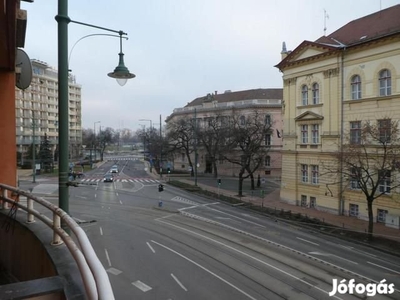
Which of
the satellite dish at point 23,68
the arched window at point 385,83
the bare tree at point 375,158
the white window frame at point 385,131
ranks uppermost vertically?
the arched window at point 385,83

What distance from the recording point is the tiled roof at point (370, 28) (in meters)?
26.0

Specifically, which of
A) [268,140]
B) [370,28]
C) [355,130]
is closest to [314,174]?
[355,130]

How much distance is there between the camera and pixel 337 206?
28766 mm

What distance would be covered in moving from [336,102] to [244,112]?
115ft

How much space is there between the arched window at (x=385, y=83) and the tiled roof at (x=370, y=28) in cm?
293

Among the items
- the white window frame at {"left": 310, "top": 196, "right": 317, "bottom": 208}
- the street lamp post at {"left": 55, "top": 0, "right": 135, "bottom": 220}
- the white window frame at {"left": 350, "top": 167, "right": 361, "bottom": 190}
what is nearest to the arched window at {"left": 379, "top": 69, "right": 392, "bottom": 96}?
the white window frame at {"left": 350, "top": 167, "right": 361, "bottom": 190}

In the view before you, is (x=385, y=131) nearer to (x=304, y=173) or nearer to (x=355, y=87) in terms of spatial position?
(x=355, y=87)

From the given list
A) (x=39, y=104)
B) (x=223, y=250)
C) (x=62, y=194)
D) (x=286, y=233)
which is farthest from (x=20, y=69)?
(x=39, y=104)

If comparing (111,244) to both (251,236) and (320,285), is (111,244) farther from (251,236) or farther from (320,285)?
(320,285)

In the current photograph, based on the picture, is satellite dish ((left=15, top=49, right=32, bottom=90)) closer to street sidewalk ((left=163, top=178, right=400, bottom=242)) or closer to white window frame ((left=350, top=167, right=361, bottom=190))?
white window frame ((left=350, top=167, right=361, bottom=190))

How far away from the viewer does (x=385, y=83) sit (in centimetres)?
2562

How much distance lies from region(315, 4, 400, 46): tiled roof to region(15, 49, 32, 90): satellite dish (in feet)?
83.8

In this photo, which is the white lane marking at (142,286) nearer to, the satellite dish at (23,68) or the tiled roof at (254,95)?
the satellite dish at (23,68)

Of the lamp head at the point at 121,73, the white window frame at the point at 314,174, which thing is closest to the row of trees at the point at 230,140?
the white window frame at the point at 314,174
